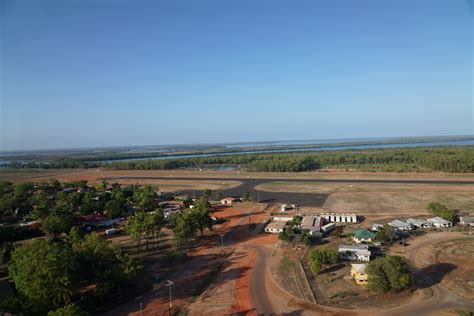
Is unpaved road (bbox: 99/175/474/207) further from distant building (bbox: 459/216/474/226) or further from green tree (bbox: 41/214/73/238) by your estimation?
green tree (bbox: 41/214/73/238)

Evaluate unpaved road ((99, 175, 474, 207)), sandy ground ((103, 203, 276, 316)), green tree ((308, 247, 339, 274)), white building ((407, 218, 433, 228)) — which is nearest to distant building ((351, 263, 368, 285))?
green tree ((308, 247, 339, 274))

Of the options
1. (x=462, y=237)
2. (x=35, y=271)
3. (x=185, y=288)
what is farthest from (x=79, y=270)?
(x=462, y=237)

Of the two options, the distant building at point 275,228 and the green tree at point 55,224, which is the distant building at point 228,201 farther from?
the green tree at point 55,224

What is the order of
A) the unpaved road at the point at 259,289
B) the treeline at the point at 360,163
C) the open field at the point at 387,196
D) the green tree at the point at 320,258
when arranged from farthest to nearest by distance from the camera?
the treeline at the point at 360,163, the open field at the point at 387,196, the green tree at the point at 320,258, the unpaved road at the point at 259,289

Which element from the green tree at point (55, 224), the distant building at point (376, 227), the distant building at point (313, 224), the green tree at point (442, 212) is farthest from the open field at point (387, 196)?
the green tree at point (55, 224)

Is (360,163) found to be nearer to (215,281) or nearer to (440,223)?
(440,223)

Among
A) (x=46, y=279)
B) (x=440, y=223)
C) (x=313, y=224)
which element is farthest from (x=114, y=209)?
(x=440, y=223)

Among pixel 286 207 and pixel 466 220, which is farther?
pixel 286 207
